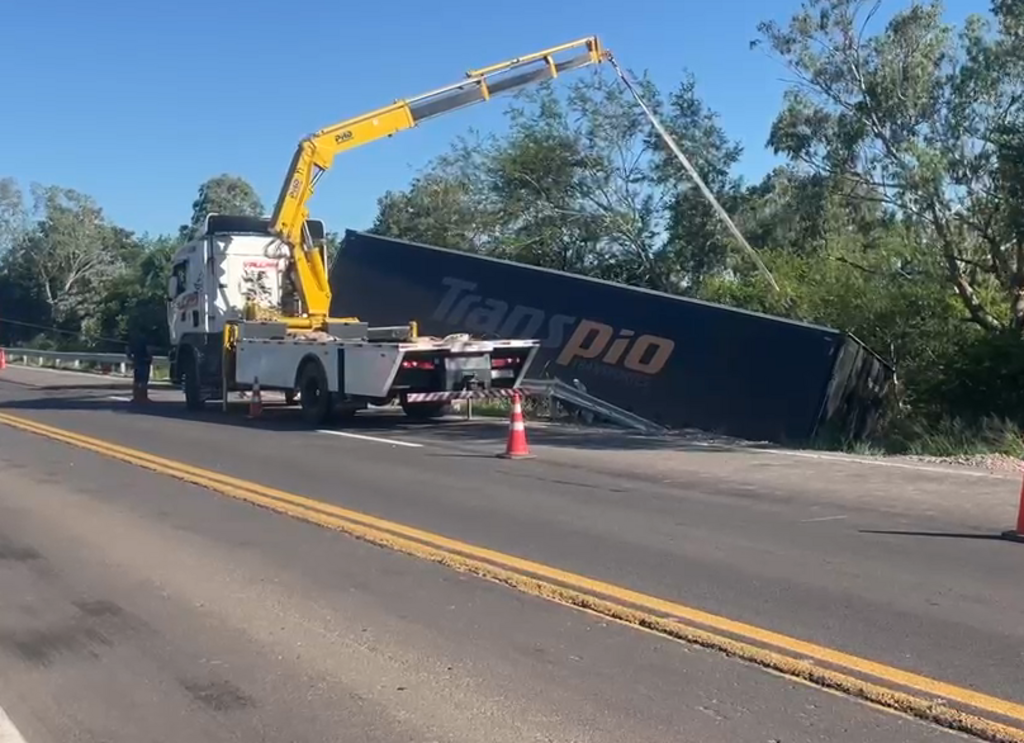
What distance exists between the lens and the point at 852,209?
79.8 feet

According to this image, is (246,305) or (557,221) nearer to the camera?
(246,305)

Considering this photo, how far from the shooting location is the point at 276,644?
6602mm

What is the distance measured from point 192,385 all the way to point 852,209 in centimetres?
1334

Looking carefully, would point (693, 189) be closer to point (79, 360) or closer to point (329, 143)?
point (329, 143)

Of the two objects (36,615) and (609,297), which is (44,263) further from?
(36,615)

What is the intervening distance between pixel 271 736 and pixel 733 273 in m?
28.2

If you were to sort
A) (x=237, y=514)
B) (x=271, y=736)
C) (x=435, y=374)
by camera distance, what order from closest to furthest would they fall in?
1. (x=271, y=736)
2. (x=237, y=514)
3. (x=435, y=374)

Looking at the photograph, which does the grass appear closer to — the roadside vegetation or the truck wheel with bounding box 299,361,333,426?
the roadside vegetation

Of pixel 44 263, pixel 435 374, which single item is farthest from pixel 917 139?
pixel 44 263

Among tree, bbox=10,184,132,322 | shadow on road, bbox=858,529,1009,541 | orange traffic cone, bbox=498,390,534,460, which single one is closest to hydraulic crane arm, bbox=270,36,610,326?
orange traffic cone, bbox=498,390,534,460

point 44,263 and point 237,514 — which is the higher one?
point 44,263

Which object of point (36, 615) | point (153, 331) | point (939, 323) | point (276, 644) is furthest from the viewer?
point (153, 331)

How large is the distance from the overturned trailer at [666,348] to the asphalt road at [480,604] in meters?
4.01

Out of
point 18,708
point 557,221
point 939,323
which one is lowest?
point 18,708
